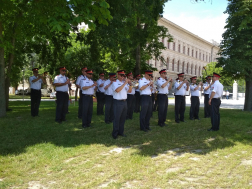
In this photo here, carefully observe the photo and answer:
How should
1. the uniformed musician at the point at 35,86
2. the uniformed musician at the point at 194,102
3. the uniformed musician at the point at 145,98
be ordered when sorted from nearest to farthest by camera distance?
the uniformed musician at the point at 145,98
the uniformed musician at the point at 35,86
the uniformed musician at the point at 194,102

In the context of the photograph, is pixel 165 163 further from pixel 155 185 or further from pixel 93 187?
pixel 93 187

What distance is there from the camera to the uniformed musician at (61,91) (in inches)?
402

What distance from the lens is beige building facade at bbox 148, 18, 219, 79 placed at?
59725 mm

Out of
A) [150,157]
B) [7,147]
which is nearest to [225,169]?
[150,157]

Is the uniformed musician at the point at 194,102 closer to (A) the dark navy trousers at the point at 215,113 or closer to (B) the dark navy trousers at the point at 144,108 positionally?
(A) the dark navy trousers at the point at 215,113

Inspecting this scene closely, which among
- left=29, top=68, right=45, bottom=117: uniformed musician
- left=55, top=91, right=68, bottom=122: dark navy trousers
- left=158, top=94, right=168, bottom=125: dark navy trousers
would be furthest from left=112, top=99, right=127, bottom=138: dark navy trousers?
left=29, top=68, right=45, bottom=117: uniformed musician

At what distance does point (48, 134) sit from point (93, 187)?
431 centimetres

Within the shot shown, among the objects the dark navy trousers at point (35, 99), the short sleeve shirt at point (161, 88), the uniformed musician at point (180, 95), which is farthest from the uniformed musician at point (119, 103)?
the dark navy trousers at point (35, 99)

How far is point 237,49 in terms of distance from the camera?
17.8 metres

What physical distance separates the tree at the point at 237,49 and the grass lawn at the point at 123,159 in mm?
10584

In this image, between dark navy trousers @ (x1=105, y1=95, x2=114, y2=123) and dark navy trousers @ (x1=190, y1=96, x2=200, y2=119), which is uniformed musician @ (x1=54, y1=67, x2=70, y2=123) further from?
dark navy trousers @ (x1=190, y1=96, x2=200, y2=119)

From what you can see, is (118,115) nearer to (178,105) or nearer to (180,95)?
(178,105)

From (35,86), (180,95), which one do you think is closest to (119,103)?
(180,95)

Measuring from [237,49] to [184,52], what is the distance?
51.8 m
